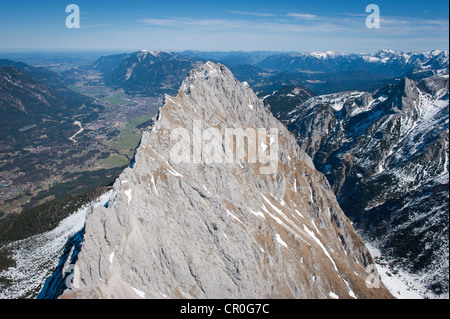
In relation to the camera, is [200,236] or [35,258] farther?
[35,258]

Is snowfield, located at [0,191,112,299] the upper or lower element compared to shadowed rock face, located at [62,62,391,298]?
lower

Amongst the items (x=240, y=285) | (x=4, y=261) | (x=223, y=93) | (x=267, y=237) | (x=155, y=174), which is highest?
(x=223, y=93)

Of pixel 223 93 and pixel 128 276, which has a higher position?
pixel 223 93

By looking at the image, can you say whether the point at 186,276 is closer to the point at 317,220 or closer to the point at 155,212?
the point at 155,212

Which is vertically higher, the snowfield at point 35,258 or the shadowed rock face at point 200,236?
the shadowed rock face at point 200,236

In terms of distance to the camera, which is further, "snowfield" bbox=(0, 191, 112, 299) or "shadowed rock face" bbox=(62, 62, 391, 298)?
"snowfield" bbox=(0, 191, 112, 299)

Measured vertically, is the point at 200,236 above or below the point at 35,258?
above

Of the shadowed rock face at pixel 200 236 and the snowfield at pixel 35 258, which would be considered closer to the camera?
the shadowed rock face at pixel 200 236

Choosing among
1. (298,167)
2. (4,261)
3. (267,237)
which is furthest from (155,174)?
(298,167)
